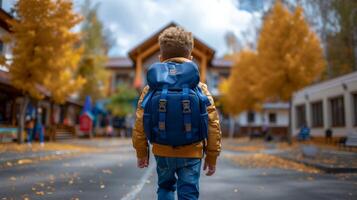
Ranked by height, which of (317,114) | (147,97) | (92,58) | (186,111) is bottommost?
(186,111)

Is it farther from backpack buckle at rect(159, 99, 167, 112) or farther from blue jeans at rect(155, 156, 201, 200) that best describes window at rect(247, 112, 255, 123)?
backpack buckle at rect(159, 99, 167, 112)

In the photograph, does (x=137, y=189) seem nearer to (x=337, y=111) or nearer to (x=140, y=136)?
(x=140, y=136)

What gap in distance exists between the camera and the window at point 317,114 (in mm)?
25156

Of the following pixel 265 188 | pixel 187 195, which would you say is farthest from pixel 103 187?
pixel 187 195

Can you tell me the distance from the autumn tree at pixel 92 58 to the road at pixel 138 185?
1110 inches

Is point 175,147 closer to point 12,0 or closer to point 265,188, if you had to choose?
point 265,188

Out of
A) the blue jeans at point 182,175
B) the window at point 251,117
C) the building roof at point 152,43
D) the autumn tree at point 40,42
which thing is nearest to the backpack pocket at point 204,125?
the blue jeans at point 182,175

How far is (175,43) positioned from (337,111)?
2166 cm

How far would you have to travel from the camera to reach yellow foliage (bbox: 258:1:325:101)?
67.8 ft

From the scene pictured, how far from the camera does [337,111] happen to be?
2238 cm

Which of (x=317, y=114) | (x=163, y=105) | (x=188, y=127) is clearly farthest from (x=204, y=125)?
(x=317, y=114)

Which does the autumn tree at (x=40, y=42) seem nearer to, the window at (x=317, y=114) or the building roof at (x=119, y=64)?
the window at (x=317, y=114)

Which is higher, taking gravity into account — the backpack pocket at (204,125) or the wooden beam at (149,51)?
the wooden beam at (149,51)

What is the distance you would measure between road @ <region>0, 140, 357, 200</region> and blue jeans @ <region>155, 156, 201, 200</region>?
2680 millimetres
